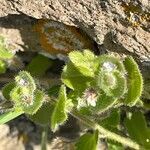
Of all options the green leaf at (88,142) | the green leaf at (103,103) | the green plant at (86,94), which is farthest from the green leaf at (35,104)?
the green leaf at (88,142)

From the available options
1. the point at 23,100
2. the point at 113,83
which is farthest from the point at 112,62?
the point at 23,100

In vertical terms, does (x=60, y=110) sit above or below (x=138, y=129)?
above

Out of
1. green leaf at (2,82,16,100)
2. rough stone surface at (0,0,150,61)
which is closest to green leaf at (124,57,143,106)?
rough stone surface at (0,0,150,61)

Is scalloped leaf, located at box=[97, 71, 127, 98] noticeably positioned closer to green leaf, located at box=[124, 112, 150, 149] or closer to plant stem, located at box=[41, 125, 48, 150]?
green leaf, located at box=[124, 112, 150, 149]

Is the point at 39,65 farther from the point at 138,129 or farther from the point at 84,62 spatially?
the point at 138,129

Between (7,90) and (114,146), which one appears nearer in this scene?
(7,90)
